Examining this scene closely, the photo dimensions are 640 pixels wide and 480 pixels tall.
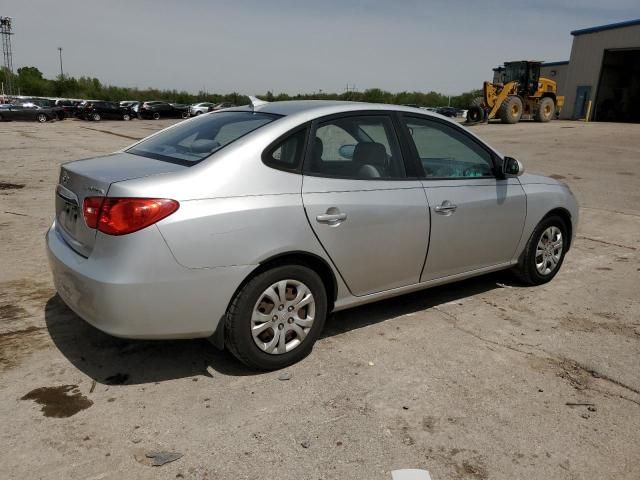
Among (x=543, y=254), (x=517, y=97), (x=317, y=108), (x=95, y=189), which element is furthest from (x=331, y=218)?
(x=517, y=97)

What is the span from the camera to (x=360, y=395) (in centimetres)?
307

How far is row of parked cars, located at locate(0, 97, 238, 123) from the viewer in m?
35.8

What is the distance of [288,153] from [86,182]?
1179mm

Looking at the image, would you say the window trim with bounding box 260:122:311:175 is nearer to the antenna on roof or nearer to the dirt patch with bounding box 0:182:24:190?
the antenna on roof

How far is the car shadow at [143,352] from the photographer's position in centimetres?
327

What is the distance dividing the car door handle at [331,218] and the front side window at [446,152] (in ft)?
2.97

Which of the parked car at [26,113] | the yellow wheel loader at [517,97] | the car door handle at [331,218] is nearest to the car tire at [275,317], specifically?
the car door handle at [331,218]

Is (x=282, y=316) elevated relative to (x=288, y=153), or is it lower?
lower

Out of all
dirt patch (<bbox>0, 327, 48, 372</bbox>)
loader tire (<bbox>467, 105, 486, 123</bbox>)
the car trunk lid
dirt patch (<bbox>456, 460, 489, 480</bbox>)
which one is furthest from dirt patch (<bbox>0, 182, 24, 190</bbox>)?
loader tire (<bbox>467, 105, 486, 123</bbox>)

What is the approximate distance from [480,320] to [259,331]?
6.28ft

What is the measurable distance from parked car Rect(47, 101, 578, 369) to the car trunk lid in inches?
0.6

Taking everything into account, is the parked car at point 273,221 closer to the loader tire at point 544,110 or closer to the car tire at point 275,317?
the car tire at point 275,317

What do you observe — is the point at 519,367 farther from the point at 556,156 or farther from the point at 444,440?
the point at 556,156

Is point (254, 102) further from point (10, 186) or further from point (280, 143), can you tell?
point (10, 186)
